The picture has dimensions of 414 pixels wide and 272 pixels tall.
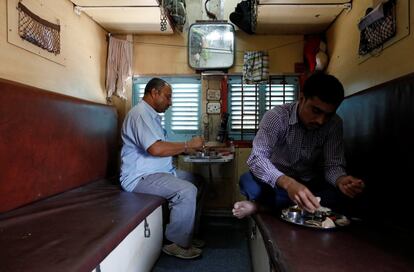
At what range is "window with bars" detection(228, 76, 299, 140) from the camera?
136 inches

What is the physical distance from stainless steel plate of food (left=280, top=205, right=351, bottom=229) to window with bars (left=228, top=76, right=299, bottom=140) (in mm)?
2153

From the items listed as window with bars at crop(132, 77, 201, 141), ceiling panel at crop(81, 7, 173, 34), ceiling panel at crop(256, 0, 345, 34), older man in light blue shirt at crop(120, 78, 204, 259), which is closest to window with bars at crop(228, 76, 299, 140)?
window with bars at crop(132, 77, 201, 141)

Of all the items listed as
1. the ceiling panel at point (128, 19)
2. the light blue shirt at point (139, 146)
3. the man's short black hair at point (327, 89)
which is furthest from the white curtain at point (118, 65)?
the man's short black hair at point (327, 89)

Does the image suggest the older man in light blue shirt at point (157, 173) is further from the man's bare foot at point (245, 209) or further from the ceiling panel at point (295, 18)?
the ceiling panel at point (295, 18)

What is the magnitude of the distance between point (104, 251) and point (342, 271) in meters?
0.88

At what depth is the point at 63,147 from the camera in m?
2.11

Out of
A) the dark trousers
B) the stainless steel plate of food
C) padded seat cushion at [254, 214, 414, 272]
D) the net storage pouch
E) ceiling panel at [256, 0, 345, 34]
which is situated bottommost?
padded seat cushion at [254, 214, 414, 272]

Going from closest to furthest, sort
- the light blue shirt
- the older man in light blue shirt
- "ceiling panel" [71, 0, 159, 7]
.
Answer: the older man in light blue shirt
the light blue shirt
"ceiling panel" [71, 0, 159, 7]

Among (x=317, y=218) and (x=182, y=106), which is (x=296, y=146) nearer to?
(x=317, y=218)

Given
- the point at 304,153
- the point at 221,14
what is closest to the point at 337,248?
the point at 304,153

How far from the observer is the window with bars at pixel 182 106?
11.6ft

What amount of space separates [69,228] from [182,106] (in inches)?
91.6

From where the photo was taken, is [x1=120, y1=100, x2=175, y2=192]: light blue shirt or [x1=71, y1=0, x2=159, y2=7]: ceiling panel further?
[x1=71, y1=0, x2=159, y2=7]: ceiling panel

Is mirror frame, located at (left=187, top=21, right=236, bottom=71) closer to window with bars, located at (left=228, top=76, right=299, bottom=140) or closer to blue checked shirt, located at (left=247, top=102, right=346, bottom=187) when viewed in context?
window with bars, located at (left=228, top=76, right=299, bottom=140)
